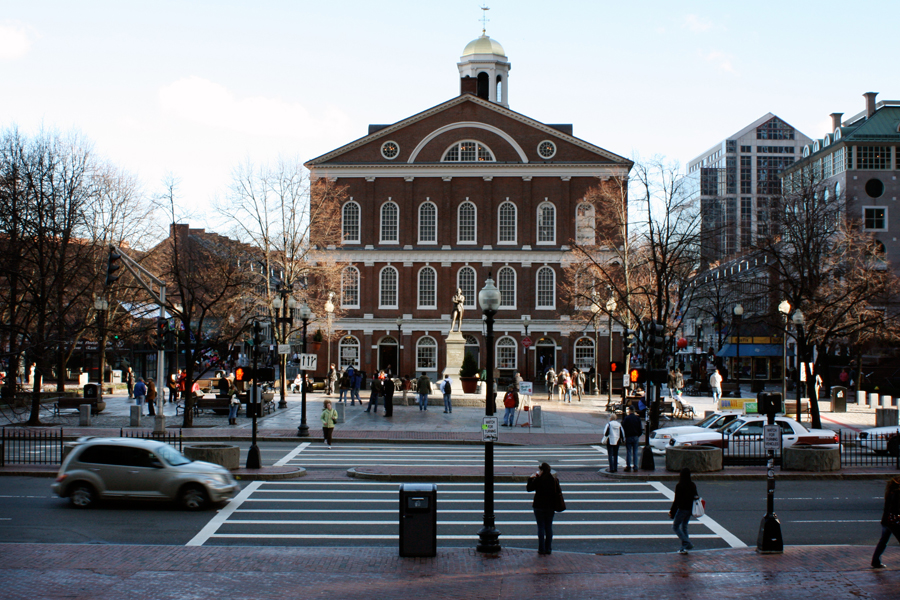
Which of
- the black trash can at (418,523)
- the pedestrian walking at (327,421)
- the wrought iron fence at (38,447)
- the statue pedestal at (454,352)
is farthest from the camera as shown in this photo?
the statue pedestal at (454,352)

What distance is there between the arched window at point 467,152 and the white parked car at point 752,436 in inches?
1742

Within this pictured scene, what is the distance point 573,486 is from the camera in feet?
65.3

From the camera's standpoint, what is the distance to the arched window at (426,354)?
216 ft

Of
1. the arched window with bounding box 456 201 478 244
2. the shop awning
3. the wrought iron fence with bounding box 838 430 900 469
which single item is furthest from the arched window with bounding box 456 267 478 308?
the wrought iron fence with bounding box 838 430 900 469

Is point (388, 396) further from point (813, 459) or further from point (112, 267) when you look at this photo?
point (813, 459)

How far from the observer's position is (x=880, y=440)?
25.8 metres

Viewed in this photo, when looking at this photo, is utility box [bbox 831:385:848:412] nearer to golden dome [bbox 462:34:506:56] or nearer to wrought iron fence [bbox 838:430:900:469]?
wrought iron fence [bbox 838:430:900:469]

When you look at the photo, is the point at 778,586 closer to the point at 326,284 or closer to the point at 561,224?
the point at 326,284

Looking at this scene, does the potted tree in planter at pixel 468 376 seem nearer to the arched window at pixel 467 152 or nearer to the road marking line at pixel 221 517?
the arched window at pixel 467 152

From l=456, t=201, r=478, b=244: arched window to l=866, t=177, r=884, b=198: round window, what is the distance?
32.5 metres

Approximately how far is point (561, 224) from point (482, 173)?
288 inches

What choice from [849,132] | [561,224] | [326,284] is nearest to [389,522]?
[326,284]

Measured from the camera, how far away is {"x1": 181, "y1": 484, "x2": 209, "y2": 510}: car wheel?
656 inches

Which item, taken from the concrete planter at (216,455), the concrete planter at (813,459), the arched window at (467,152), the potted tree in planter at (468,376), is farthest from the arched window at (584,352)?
the concrete planter at (216,455)
